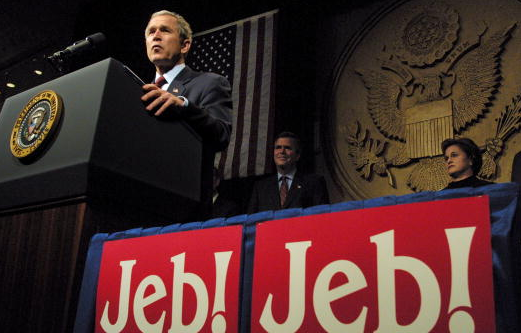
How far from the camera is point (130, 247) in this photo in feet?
3.24

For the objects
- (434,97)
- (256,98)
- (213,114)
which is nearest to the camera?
(213,114)

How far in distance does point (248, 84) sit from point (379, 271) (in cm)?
386

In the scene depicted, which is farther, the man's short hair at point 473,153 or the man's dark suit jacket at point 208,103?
the man's short hair at point 473,153

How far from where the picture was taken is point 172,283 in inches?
35.7

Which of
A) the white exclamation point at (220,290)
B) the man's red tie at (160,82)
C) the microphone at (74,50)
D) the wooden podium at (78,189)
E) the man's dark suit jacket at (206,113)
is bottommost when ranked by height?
the white exclamation point at (220,290)

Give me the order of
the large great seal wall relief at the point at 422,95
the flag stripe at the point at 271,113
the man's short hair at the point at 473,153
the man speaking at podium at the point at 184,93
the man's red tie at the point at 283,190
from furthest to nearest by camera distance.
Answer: the flag stripe at the point at 271,113, the large great seal wall relief at the point at 422,95, the man's red tie at the point at 283,190, the man's short hair at the point at 473,153, the man speaking at podium at the point at 184,93

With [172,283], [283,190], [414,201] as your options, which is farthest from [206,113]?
[283,190]

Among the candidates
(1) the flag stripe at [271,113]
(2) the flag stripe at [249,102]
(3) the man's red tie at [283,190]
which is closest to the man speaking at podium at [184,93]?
(3) the man's red tie at [283,190]

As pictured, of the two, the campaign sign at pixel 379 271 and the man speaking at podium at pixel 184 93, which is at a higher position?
the man speaking at podium at pixel 184 93

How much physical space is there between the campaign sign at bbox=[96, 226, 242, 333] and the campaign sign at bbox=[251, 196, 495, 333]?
0.05m

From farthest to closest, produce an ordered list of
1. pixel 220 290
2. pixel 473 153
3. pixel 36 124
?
pixel 473 153 < pixel 36 124 < pixel 220 290

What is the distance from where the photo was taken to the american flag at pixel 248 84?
4.21 metres

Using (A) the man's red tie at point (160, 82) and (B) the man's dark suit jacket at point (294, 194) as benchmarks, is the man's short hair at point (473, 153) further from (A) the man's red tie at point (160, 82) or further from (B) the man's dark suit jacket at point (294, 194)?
(A) the man's red tie at point (160, 82)

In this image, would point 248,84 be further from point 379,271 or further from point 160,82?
point 379,271
